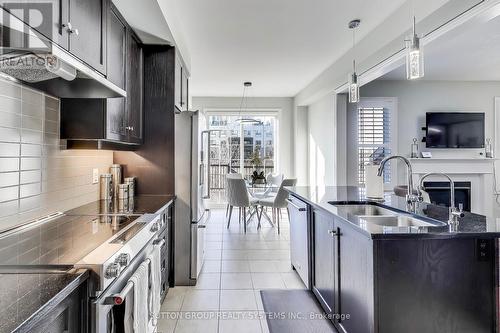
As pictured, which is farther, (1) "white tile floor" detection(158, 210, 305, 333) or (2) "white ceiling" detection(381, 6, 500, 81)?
(2) "white ceiling" detection(381, 6, 500, 81)

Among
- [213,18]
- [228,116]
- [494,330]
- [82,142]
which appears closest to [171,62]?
[213,18]

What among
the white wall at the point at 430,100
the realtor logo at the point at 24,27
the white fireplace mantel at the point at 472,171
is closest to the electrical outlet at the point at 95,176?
the realtor logo at the point at 24,27

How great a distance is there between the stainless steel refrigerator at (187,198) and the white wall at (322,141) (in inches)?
116

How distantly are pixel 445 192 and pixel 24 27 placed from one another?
6267mm

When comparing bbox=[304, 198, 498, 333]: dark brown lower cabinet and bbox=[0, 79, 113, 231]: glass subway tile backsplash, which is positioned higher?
bbox=[0, 79, 113, 231]: glass subway tile backsplash

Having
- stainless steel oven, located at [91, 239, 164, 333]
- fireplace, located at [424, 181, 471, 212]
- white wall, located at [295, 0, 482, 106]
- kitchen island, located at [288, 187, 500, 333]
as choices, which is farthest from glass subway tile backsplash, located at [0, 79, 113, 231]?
fireplace, located at [424, 181, 471, 212]

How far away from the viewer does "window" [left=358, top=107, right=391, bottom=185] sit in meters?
5.52

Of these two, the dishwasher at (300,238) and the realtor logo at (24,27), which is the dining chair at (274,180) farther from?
the realtor logo at (24,27)

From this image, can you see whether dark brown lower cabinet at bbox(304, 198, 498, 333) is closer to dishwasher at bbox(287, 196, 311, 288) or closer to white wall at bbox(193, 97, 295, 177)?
dishwasher at bbox(287, 196, 311, 288)

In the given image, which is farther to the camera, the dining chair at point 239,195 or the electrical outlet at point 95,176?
the dining chair at point 239,195

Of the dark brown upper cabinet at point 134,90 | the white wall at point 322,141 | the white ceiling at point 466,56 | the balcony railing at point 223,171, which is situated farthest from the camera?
the balcony railing at point 223,171

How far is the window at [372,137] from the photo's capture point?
18.1 feet

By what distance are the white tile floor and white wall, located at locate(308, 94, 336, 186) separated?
154 cm

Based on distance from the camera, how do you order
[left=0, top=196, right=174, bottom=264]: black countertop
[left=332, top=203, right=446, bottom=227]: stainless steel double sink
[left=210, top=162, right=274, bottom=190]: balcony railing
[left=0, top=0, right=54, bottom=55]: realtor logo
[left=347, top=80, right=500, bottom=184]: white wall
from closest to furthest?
[left=0, top=0, right=54, bottom=55]: realtor logo
[left=0, top=196, right=174, bottom=264]: black countertop
[left=332, top=203, right=446, bottom=227]: stainless steel double sink
[left=347, top=80, right=500, bottom=184]: white wall
[left=210, top=162, right=274, bottom=190]: balcony railing
